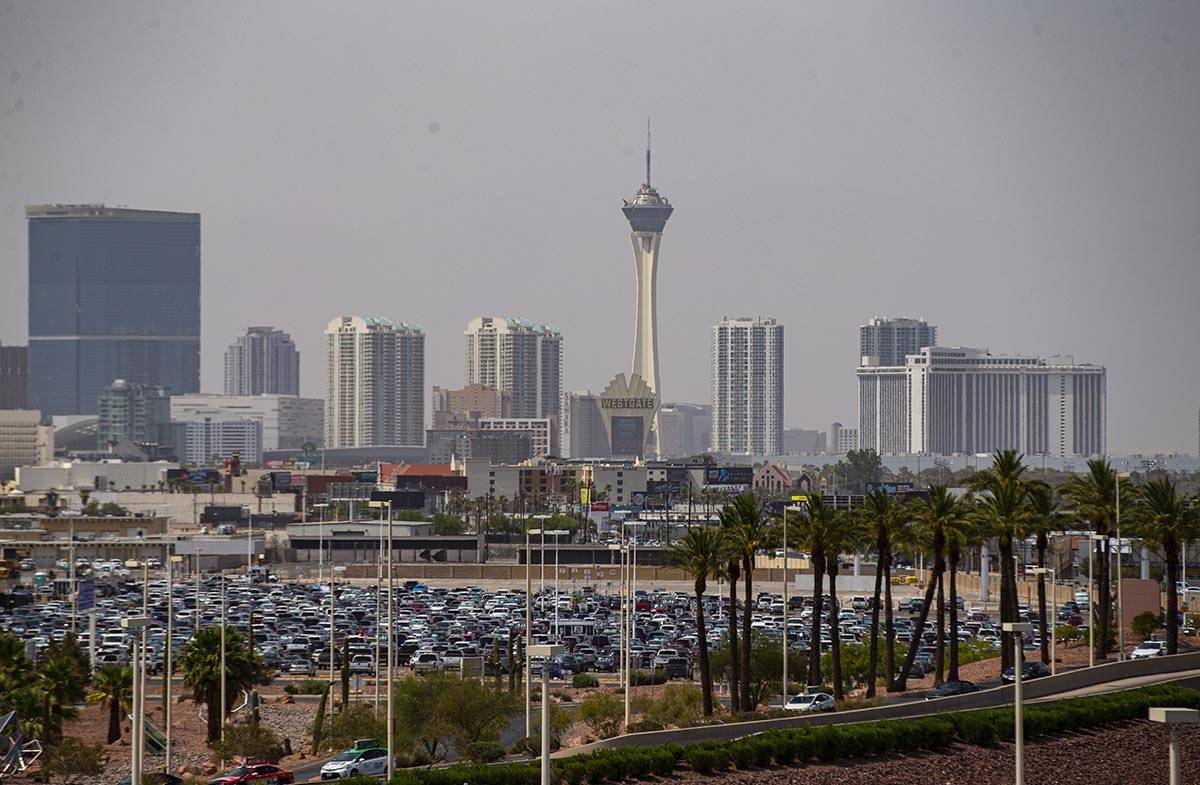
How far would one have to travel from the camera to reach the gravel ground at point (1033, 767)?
45750mm

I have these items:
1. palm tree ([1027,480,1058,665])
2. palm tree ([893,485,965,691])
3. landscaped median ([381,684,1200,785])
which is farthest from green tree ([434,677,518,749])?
palm tree ([1027,480,1058,665])

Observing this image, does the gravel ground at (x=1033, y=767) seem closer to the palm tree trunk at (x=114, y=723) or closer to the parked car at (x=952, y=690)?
the parked car at (x=952, y=690)

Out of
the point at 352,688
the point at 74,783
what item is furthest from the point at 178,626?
the point at 74,783

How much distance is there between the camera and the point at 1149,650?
6412 cm

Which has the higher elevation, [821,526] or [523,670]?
[821,526]

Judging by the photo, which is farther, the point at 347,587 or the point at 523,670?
the point at 347,587

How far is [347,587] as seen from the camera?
118938 millimetres

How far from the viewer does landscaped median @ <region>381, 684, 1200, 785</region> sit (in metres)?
42.1

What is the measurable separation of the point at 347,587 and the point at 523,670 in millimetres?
47583

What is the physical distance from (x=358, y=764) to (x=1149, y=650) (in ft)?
92.1

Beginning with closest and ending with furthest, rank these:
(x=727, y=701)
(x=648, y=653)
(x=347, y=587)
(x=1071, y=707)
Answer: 1. (x=1071, y=707)
2. (x=727, y=701)
3. (x=648, y=653)
4. (x=347, y=587)

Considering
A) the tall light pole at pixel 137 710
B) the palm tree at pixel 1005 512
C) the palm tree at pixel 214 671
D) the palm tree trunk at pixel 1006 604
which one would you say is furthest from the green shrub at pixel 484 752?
the palm tree at pixel 1005 512

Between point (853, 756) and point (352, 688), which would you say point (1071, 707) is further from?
point (352, 688)

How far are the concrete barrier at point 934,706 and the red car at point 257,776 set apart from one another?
6840 mm
